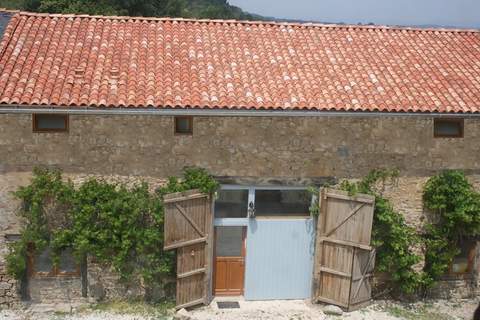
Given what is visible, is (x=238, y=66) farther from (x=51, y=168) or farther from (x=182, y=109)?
(x=51, y=168)

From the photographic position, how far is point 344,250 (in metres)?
13.7

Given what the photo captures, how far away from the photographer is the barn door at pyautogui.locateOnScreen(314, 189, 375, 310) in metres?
13.4

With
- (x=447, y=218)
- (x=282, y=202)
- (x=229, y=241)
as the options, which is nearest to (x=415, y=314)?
(x=447, y=218)

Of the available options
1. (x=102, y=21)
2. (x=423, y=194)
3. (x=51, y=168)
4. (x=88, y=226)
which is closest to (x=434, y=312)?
(x=423, y=194)

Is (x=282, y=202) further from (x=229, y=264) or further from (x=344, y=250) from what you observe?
(x=229, y=264)

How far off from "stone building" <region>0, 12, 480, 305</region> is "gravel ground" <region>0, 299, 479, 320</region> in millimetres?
383

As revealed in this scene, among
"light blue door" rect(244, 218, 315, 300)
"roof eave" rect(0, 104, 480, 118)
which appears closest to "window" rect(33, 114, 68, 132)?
"roof eave" rect(0, 104, 480, 118)

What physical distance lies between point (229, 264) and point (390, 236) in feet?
13.3

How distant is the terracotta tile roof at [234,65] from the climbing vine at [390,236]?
1.89m

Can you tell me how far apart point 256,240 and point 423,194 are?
434 centimetres

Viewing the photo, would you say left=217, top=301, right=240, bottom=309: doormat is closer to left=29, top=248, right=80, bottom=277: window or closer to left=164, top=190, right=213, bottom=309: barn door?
left=164, top=190, right=213, bottom=309: barn door

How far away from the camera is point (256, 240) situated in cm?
1385

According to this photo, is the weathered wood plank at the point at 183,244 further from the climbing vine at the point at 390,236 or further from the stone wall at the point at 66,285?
the climbing vine at the point at 390,236

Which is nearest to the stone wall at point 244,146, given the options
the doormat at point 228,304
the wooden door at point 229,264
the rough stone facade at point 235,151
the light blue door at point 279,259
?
the rough stone facade at point 235,151
